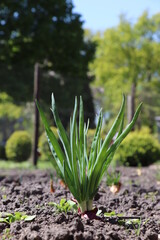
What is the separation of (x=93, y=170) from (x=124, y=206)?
0.69m

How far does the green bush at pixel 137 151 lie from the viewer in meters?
8.27

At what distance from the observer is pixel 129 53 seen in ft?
81.5

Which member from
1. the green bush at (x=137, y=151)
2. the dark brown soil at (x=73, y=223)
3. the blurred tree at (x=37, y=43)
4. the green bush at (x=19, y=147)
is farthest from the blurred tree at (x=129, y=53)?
the dark brown soil at (x=73, y=223)

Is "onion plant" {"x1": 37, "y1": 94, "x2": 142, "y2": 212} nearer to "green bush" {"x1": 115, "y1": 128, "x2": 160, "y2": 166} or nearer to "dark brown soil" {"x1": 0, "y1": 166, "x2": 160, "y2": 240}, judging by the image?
"dark brown soil" {"x1": 0, "y1": 166, "x2": 160, "y2": 240}

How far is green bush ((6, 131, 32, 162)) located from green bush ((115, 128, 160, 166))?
617 cm

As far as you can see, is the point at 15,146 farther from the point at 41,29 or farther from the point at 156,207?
the point at 156,207

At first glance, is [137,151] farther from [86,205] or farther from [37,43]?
[37,43]

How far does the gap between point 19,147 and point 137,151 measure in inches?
Result: 257

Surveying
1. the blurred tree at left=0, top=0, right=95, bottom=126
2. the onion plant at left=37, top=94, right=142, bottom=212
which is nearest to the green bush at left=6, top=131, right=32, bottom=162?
the blurred tree at left=0, top=0, right=95, bottom=126

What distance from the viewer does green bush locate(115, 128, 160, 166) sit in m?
8.27

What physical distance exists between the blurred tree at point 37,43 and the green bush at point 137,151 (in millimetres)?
8387

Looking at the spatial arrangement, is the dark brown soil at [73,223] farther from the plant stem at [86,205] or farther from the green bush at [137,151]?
the green bush at [137,151]

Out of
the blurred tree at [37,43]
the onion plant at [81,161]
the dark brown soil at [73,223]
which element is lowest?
the dark brown soil at [73,223]

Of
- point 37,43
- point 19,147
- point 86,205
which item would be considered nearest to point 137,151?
point 86,205
